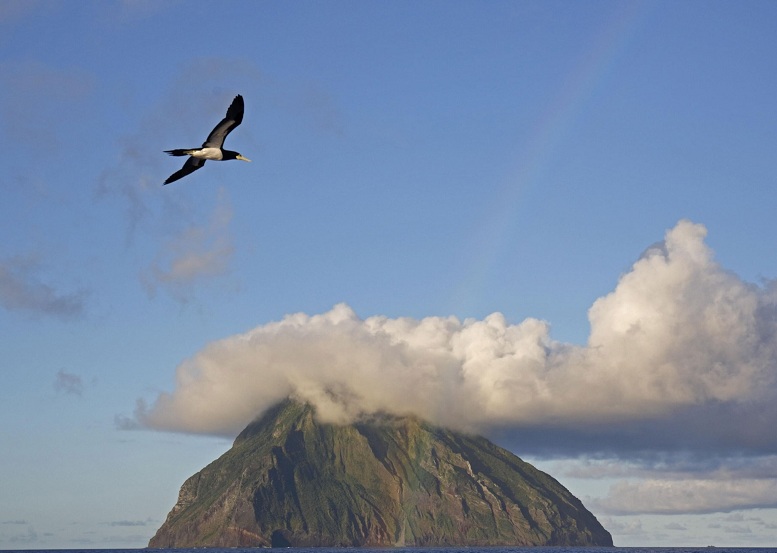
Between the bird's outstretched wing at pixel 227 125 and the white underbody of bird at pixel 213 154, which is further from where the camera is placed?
the bird's outstretched wing at pixel 227 125

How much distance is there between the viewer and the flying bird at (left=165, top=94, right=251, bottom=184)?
76625mm

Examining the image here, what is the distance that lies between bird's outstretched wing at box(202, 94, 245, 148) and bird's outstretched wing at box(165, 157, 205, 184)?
1602mm

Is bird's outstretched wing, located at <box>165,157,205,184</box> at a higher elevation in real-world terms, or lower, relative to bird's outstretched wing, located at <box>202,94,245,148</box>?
lower

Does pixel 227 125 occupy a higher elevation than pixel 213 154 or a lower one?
higher

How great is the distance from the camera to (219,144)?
7912cm

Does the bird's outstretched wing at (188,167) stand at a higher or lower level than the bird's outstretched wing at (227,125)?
lower

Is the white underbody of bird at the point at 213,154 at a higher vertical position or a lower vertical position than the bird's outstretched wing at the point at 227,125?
lower

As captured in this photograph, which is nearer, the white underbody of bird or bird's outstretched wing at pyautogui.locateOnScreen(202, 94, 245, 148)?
the white underbody of bird

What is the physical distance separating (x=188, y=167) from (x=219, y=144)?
3.93 metres

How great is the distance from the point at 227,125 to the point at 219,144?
A: 1.55 metres

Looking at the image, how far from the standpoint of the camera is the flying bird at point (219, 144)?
76625 mm

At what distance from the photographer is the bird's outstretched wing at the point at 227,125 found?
77750 mm

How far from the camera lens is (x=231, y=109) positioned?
255ft

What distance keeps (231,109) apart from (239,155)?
3860 mm
